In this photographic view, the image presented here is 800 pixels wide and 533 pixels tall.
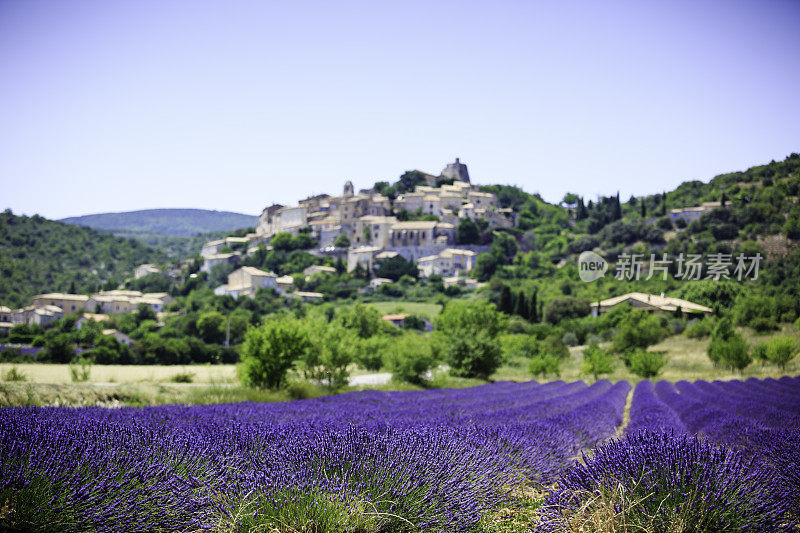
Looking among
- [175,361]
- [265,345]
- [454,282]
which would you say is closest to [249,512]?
[265,345]

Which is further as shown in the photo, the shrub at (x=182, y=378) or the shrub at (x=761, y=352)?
the shrub at (x=761, y=352)

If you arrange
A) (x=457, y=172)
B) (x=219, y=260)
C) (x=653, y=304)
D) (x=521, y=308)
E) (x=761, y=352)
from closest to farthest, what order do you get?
1. (x=761, y=352)
2. (x=653, y=304)
3. (x=521, y=308)
4. (x=219, y=260)
5. (x=457, y=172)

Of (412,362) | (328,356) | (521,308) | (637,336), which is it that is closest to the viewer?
(328,356)

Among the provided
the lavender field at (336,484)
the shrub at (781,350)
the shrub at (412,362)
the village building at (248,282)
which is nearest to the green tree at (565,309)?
the shrub at (781,350)

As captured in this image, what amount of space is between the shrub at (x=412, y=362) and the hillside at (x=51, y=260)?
202ft

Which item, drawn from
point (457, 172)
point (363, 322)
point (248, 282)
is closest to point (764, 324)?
point (363, 322)

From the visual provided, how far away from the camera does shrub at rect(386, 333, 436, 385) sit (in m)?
22.7

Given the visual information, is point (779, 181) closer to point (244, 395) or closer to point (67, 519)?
point (244, 395)

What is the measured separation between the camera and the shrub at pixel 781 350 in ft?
84.5

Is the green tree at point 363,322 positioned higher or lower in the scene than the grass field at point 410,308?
higher

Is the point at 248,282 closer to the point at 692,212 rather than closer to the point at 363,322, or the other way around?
the point at 363,322

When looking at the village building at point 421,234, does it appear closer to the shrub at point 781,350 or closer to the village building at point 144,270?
the village building at point 144,270

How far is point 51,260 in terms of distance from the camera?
88000 mm

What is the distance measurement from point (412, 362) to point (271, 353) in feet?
27.0
